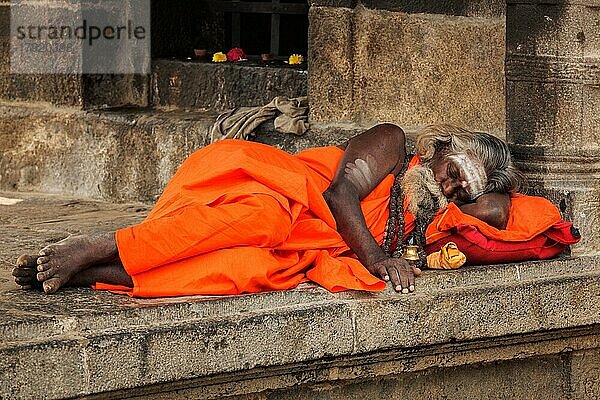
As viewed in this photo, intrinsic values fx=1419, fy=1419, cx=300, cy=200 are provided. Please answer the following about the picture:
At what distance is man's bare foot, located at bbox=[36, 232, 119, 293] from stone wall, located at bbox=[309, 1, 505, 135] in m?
1.85

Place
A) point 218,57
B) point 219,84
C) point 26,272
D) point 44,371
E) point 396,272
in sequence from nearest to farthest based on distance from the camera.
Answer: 1. point 44,371
2. point 26,272
3. point 396,272
4. point 219,84
5. point 218,57

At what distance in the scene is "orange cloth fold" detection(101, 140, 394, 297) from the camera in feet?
16.6

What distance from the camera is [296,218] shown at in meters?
5.35

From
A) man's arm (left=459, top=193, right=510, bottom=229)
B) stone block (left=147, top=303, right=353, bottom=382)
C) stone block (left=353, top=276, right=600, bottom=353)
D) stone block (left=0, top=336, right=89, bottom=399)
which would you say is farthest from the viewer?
man's arm (left=459, top=193, right=510, bottom=229)

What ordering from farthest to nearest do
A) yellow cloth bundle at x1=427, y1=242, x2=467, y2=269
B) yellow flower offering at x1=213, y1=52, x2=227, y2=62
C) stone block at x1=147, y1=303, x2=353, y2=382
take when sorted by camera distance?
1. yellow flower offering at x1=213, y1=52, x2=227, y2=62
2. yellow cloth bundle at x1=427, y1=242, x2=467, y2=269
3. stone block at x1=147, y1=303, x2=353, y2=382

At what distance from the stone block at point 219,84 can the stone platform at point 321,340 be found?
1519 millimetres

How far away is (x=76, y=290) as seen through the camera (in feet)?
16.8

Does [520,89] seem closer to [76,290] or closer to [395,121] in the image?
[395,121]

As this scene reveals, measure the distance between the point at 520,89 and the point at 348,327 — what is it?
1.36m

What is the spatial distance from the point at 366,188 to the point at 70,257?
48.6 inches

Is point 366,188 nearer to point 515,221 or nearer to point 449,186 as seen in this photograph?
point 449,186

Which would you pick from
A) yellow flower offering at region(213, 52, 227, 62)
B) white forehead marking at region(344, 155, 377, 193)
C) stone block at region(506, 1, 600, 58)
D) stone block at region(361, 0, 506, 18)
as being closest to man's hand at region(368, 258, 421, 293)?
white forehead marking at region(344, 155, 377, 193)

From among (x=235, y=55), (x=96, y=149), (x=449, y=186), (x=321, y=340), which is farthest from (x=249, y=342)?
(x=235, y=55)

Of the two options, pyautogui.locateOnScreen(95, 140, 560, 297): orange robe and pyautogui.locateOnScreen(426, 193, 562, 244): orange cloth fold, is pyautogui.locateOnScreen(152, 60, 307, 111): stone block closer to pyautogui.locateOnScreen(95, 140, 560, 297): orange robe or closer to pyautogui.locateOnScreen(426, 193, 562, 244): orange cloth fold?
pyautogui.locateOnScreen(95, 140, 560, 297): orange robe
